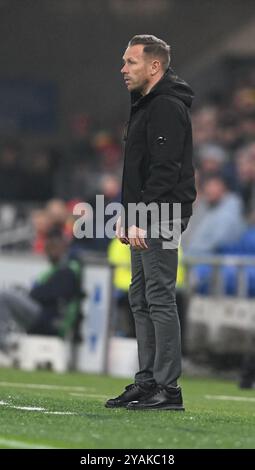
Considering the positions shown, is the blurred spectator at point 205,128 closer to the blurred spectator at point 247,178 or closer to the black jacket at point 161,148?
the blurred spectator at point 247,178

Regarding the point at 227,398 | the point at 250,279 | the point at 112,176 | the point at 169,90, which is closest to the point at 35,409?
the point at 169,90

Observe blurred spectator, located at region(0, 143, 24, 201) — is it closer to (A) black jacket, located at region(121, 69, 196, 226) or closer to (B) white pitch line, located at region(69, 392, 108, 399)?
(B) white pitch line, located at region(69, 392, 108, 399)

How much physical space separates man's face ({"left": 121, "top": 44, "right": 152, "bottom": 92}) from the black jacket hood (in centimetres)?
6

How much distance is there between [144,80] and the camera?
7.92 m

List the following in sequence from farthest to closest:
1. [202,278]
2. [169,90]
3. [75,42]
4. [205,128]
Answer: [75,42] < [205,128] < [202,278] < [169,90]

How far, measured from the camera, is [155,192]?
7.72 m

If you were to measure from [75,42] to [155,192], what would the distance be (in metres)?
20.3

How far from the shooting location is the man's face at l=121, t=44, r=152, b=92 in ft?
25.9

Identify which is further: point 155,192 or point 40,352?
point 40,352

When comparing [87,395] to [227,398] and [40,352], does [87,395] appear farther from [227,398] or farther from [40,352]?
[40,352]

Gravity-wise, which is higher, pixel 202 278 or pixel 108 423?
pixel 202 278

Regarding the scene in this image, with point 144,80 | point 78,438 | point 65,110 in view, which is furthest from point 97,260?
point 65,110
